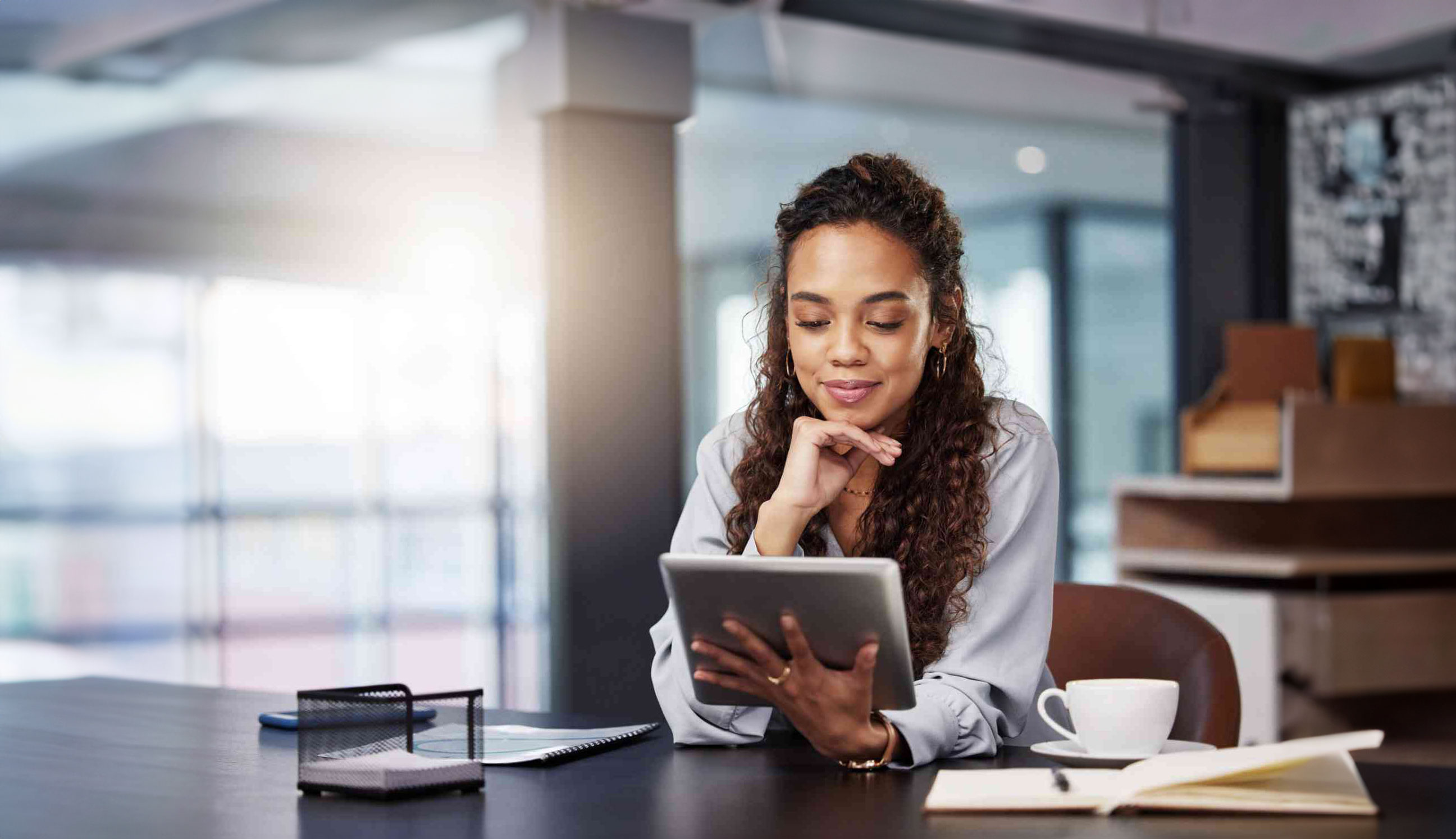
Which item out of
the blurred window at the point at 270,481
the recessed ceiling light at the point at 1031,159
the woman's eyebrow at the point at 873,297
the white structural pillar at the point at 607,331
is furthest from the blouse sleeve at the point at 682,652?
the recessed ceiling light at the point at 1031,159

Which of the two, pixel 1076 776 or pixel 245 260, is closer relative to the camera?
pixel 1076 776

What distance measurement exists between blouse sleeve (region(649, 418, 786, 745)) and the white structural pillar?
2.70 m

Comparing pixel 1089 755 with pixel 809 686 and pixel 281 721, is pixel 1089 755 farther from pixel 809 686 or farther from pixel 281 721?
pixel 281 721

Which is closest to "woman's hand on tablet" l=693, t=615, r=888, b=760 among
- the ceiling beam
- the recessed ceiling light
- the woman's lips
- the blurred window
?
the woman's lips

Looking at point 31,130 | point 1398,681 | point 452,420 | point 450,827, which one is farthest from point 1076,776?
point 452,420

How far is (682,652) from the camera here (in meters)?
1.55

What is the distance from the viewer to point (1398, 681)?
4750 mm

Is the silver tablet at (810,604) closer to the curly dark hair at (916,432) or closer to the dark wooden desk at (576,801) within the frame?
the dark wooden desk at (576,801)

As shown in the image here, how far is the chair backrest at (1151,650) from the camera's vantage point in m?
1.78

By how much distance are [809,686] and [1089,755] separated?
247 mm

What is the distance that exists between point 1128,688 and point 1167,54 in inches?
182

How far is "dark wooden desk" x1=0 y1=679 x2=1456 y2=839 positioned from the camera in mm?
1102

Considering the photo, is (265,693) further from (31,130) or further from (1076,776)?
(31,130)

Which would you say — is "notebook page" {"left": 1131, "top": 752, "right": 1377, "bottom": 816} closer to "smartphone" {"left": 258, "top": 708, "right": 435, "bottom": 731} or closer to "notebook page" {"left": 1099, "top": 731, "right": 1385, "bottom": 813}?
"notebook page" {"left": 1099, "top": 731, "right": 1385, "bottom": 813}
